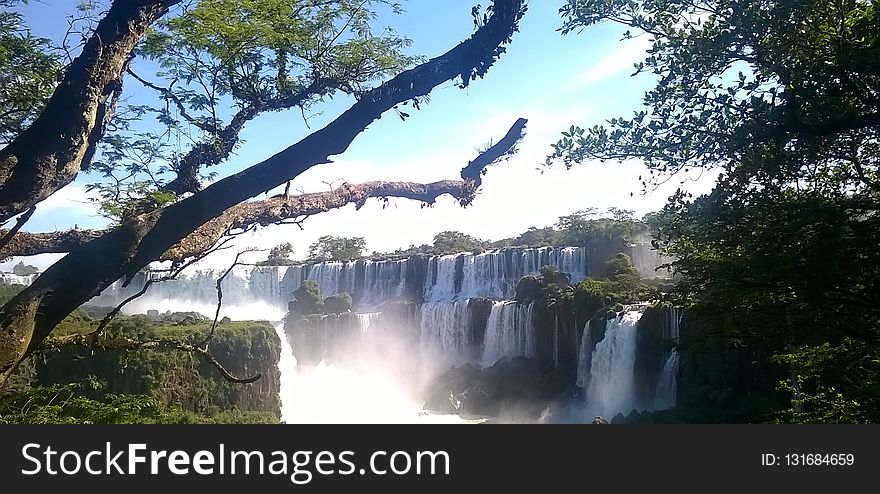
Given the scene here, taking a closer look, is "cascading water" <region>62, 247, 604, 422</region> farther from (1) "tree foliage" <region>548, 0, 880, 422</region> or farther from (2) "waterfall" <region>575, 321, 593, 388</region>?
(1) "tree foliage" <region>548, 0, 880, 422</region>

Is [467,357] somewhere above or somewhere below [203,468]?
below

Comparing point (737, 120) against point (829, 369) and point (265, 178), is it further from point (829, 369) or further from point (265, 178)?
point (265, 178)

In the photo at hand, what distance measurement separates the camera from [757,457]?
3166mm

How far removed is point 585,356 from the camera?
1866 cm

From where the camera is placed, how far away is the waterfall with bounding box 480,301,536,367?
2155cm

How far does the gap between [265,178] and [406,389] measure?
2328 centimetres

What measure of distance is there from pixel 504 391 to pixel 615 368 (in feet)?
15.1

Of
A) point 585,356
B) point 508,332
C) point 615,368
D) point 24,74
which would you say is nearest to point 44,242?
point 24,74

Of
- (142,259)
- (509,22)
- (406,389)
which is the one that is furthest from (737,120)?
(406,389)

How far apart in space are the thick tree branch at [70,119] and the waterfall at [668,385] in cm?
1502

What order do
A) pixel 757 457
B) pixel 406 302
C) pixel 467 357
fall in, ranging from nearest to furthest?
pixel 757 457, pixel 467 357, pixel 406 302

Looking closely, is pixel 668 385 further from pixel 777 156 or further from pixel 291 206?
pixel 291 206

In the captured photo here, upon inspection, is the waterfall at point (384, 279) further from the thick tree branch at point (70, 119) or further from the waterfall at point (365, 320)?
the thick tree branch at point (70, 119)

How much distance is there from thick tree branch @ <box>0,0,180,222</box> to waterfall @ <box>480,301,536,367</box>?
760 inches
